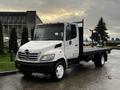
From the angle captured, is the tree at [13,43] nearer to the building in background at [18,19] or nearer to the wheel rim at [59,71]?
the wheel rim at [59,71]

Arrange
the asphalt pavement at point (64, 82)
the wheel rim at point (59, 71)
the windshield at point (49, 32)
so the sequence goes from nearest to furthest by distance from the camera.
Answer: the asphalt pavement at point (64, 82) → the wheel rim at point (59, 71) → the windshield at point (49, 32)

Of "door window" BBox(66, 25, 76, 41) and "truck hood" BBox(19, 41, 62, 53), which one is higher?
"door window" BBox(66, 25, 76, 41)

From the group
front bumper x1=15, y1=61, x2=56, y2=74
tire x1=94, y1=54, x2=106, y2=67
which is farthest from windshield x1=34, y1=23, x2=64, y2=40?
tire x1=94, y1=54, x2=106, y2=67

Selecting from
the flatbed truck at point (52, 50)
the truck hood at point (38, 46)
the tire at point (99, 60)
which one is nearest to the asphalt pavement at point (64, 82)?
the flatbed truck at point (52, 50)

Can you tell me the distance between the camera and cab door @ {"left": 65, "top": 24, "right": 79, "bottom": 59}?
1223 centimetres

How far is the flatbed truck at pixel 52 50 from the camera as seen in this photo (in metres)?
11.1

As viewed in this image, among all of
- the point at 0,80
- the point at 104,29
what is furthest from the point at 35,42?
the point at 104,29

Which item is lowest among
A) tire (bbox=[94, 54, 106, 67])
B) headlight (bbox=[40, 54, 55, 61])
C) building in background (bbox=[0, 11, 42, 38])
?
tire (bbox=[94, 54, 106, 67])

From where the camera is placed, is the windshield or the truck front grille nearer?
the truck front grille

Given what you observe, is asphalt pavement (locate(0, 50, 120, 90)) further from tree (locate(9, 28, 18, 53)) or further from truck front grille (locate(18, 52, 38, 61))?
tree (locate(9, 28, 18, 53))

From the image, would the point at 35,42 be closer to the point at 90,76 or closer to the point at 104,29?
the point at 90,76

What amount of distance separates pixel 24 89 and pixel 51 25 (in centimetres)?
385

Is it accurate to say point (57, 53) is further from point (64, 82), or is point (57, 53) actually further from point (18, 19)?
point (18, 19)

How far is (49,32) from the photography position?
12250 mm
